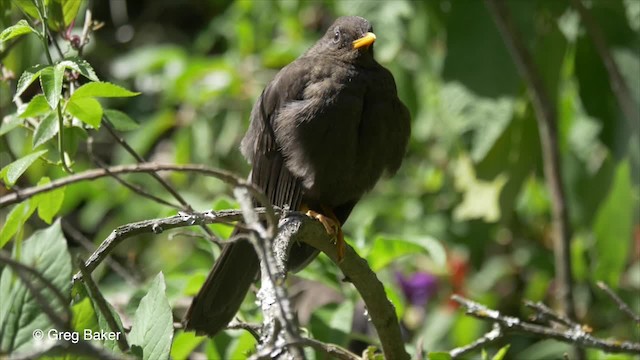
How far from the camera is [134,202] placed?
645 centimetres

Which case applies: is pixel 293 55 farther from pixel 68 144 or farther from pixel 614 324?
pixel 68 144

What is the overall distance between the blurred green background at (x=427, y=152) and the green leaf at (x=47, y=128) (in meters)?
0.36

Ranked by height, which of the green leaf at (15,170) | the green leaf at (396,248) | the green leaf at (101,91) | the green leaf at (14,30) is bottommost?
the green leaf at (396,248)

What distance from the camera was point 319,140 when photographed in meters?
4.07

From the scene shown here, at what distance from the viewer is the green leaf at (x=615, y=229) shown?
14.7 ft

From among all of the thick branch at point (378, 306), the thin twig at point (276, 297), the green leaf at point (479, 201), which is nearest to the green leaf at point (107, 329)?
the thin twig at point (276, 297)

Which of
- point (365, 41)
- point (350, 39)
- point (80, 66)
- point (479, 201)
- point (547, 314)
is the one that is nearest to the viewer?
point (80, 66)

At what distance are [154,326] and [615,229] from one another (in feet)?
8.58

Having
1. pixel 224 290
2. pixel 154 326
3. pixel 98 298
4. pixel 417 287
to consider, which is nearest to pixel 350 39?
pixel 224 290

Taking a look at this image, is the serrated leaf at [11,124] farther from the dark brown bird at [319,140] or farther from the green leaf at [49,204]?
the dark brown bird at [319,140]

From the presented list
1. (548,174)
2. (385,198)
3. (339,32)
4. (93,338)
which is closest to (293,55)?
(385,198)

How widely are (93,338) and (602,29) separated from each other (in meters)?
2.82

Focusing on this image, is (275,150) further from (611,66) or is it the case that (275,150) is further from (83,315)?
(83,315)

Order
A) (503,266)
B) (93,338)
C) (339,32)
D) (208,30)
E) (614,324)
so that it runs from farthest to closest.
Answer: (208,30) → (503,266) → (614,324) → (339,32) → (93,338)
